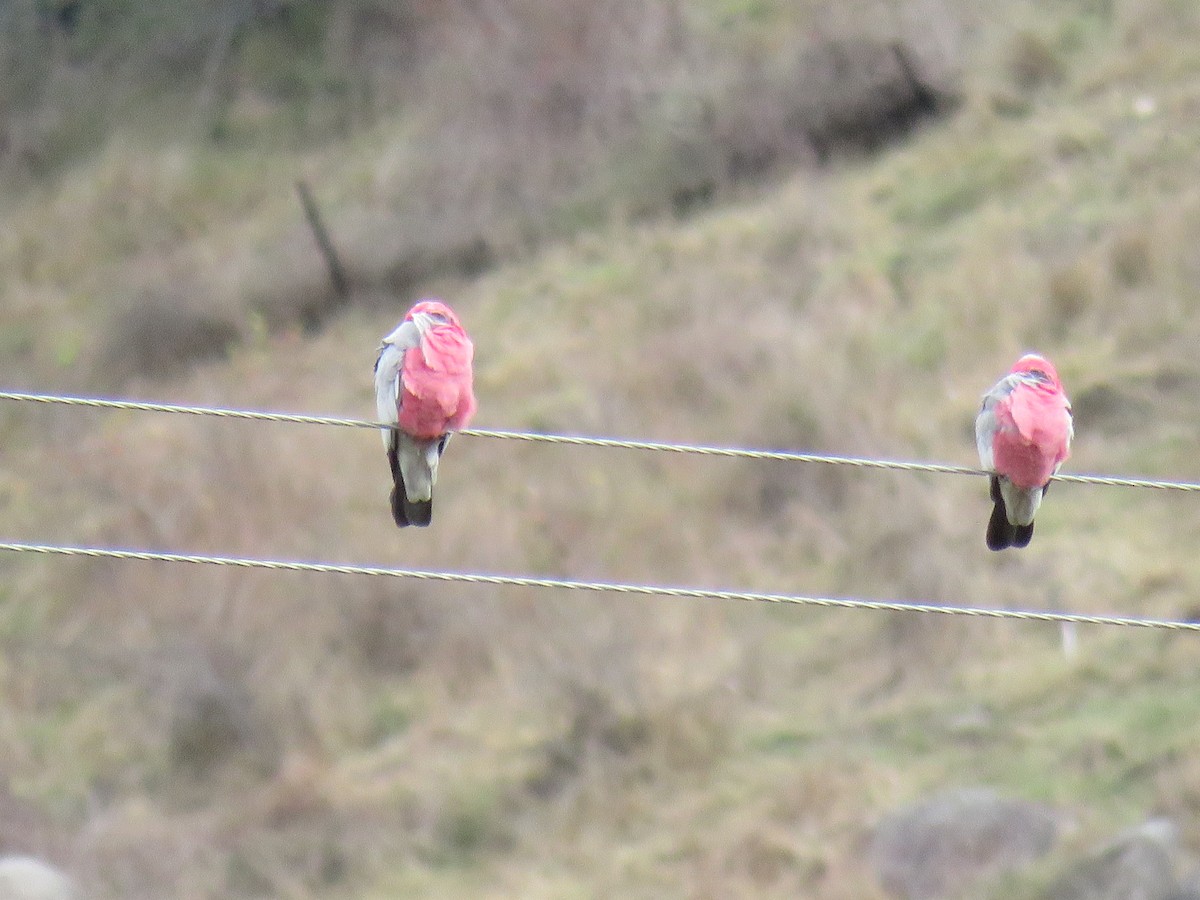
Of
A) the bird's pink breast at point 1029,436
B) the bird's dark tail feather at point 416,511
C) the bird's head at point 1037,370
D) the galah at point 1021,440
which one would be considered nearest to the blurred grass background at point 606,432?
the galah at point 1021,440

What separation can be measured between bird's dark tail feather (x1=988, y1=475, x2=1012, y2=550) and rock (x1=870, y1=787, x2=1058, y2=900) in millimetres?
3780

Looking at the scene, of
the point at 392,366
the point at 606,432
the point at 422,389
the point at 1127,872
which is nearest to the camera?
the point at 422,389

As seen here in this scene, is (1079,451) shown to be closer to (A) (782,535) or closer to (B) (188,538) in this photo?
(A) (782,535)

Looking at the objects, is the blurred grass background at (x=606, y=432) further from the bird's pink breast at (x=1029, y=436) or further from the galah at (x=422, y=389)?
the galah at (x=422, y=389)

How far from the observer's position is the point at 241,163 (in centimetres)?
2538

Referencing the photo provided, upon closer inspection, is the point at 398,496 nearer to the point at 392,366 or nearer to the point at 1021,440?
the point at 392,366

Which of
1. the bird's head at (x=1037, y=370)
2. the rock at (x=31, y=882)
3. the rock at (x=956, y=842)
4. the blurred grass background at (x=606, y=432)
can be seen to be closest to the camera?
the bird's head at (x=1037, y=370)

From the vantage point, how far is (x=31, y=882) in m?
11.7

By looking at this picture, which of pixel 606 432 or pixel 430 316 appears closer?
pixel 430 316

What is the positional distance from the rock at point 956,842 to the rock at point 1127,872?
1.77 ft

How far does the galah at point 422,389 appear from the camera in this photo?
596cm

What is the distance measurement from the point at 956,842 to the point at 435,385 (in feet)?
17.5

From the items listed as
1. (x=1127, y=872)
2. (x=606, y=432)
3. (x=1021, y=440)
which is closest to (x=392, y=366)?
(x=1021, y=440)

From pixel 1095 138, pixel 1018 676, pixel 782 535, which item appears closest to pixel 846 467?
pixel 782 535
